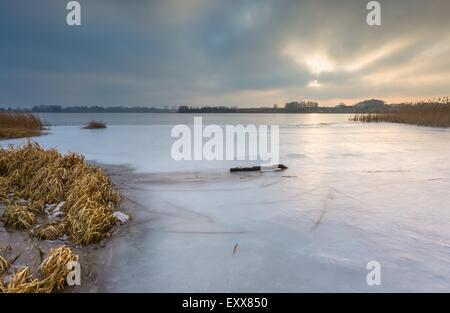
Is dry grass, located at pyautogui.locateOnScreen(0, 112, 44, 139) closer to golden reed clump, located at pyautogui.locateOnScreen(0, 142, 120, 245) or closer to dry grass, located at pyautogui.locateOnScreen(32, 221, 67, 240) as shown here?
golden reed clump, located at pyautogui.locateOnScreen(0, 142, 120, 245)

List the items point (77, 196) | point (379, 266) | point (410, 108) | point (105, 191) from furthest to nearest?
point (410, 108) → point (105, 191) → point (77, 196) → point (379, 266)

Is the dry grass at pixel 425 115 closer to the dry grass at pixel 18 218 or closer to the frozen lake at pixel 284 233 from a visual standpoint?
the frozen lake at pixel 284 233

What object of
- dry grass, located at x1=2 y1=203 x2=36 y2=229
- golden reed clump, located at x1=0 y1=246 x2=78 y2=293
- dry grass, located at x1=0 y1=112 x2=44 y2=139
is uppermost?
dry grass, located at x1=0 y1=112 x2=44 y2=139

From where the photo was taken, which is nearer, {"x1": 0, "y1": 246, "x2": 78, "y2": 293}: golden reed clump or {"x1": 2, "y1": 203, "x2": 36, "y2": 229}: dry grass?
{"x1": 0, "y1": 246, "x2": 78, "y2": 293}: golden reed clump

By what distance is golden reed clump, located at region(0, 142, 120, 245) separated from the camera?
3.70 m

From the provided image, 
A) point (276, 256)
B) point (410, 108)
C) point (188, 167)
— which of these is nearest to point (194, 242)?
point (276, 256)

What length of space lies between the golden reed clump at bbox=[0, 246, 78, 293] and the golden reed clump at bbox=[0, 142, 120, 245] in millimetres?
675

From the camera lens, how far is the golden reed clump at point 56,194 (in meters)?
3.70

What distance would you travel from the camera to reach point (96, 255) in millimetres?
3252

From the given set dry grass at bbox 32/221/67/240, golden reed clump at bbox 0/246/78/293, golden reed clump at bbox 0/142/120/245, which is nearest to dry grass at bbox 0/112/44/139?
golden reed clump at bbox 0/142/120/245

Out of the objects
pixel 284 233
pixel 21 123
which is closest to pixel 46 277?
pixel 284 233
